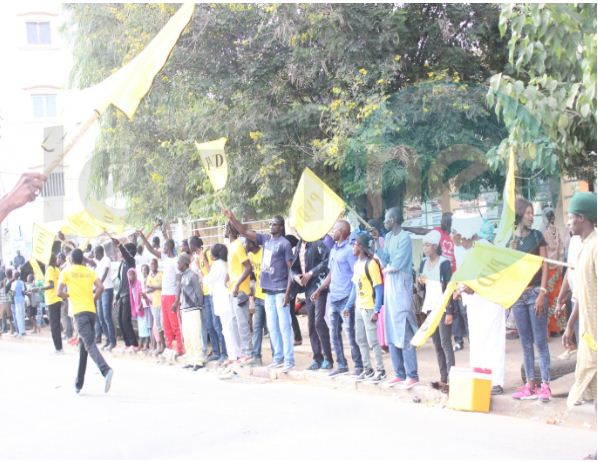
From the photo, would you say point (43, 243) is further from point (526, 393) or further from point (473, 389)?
point (526, 393)

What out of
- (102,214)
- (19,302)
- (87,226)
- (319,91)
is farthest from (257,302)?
(19,302)

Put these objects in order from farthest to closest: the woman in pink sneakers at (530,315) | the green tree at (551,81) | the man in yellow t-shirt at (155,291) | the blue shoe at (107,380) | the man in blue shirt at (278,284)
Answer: the man in yellow t-shirt at (155,291)
the man in blue shirt at (278,284)
the blue shoe at (107,380)
the woman in pink sneakers at (530,315)
the green tree at (551,81)

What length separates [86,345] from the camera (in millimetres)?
10406

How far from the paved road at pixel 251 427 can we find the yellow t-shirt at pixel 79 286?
1.09m

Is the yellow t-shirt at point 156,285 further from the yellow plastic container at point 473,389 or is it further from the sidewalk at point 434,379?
the yellow plastic container at point 473,389

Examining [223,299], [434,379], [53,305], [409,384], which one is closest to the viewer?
[409,384]

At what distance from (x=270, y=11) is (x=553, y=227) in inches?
209

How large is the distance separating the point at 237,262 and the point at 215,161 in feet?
5.29

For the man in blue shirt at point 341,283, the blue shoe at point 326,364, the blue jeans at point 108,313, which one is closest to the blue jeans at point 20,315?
the blue jeans at point 108,313

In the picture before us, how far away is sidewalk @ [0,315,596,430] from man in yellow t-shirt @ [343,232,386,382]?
9.7 inches


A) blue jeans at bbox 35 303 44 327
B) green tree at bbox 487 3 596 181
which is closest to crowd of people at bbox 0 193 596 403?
green tree at bbox 487 3 596 181

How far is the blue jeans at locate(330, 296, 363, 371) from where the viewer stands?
33.3 ft

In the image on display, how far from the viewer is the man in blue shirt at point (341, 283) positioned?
10.2 m

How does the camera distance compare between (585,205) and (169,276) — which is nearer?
(585,205)
